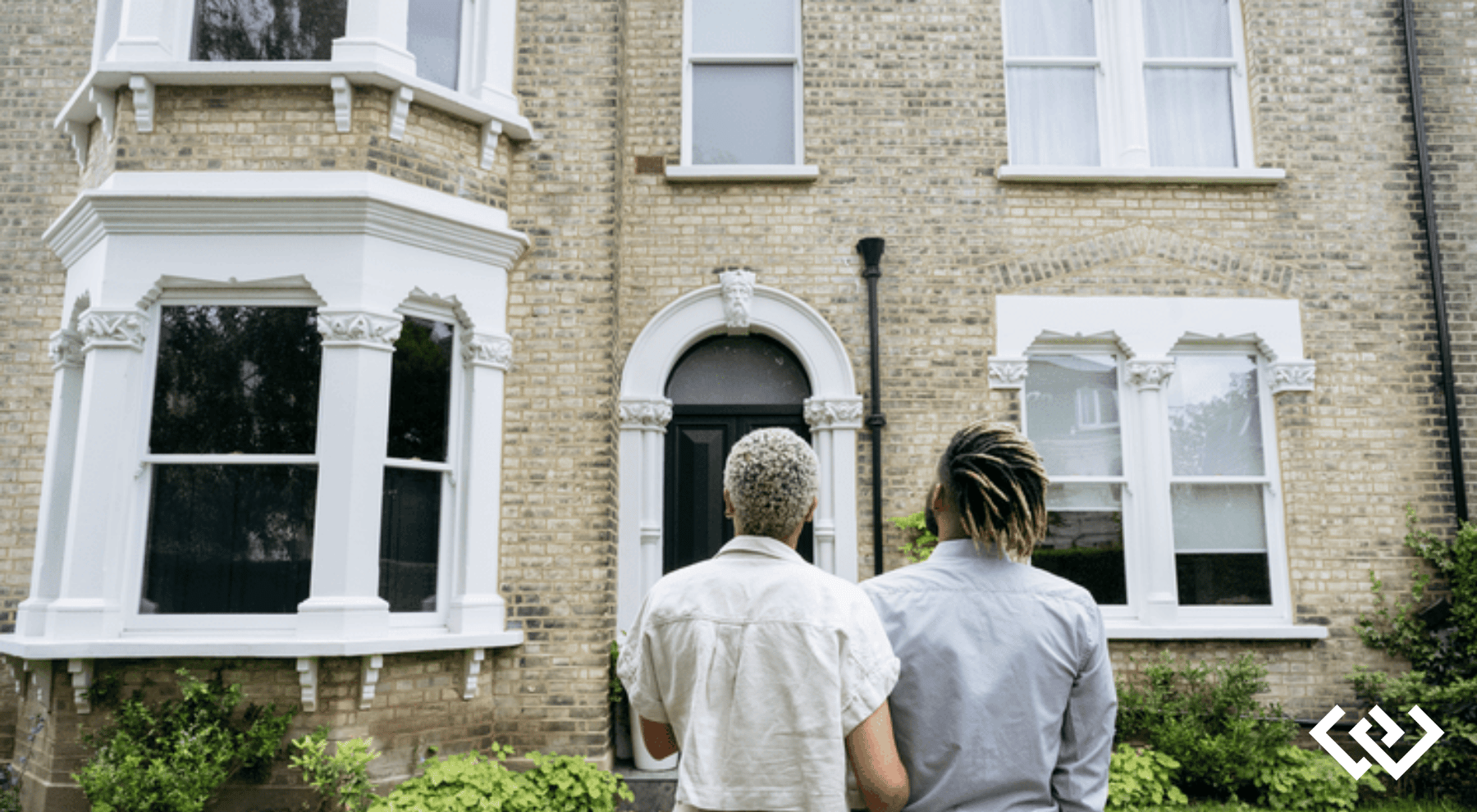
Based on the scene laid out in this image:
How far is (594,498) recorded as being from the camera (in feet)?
19.1

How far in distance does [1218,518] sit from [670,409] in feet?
13.6

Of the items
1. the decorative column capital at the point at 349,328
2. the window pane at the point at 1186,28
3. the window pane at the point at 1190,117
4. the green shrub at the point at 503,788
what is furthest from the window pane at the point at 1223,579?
the decorative column capital at the point at 349,328

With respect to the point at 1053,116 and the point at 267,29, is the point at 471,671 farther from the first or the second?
the point at 1053,116

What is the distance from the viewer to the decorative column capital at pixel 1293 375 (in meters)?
6.61

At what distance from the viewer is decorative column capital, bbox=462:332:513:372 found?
576cm

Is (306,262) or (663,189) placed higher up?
(663,189)

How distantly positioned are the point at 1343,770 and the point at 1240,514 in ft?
5.86

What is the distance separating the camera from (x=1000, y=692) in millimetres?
2008

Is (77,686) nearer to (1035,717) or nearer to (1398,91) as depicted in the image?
(1035,717)

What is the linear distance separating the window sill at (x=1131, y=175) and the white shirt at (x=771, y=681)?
543 centimetres

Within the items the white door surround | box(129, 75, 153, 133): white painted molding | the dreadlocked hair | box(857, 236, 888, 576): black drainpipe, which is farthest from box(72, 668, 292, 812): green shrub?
the dreadlocked hair

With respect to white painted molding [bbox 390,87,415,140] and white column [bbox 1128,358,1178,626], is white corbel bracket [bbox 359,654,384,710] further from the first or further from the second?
white column [bbox 1128,358,1178,626]

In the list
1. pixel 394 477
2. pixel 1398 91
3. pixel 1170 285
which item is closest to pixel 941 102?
pixel 1170 285

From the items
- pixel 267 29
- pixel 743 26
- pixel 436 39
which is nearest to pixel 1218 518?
pixel 743 26
